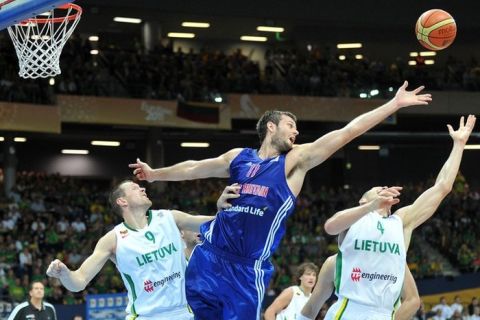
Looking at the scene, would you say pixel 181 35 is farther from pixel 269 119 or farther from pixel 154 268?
pixel 269 119

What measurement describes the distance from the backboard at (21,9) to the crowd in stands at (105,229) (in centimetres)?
1354

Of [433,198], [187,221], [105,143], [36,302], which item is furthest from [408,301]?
[105,143]

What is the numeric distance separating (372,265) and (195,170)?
→ 212 centimetres

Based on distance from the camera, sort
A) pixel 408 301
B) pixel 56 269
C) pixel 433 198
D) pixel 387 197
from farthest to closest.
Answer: pixel 408 301 < pixel 433 198 < pixel 56 269 < pixel 387 197

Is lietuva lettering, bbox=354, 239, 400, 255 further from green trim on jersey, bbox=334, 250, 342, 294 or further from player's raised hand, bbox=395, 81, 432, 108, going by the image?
player's raised hand, bbox=395, 81, 432, 108

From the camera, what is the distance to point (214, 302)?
6.98 meters

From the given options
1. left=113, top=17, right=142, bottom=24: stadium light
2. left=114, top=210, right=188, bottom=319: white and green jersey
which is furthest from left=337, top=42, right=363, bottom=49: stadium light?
left=114, top=210, right=188, bottom=319: white and green jersey

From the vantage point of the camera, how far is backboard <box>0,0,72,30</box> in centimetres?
885

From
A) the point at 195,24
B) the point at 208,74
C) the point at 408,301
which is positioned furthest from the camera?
the point at 195,24

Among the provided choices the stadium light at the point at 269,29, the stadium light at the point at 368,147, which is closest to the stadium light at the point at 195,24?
the stadium light at the point at 269,29

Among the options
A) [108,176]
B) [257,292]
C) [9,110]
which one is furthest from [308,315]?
[108,176]

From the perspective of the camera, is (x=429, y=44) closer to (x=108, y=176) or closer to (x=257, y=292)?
(x=257, y=292)

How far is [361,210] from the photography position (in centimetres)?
766

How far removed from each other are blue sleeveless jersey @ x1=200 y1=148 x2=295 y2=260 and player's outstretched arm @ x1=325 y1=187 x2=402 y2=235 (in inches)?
30.4
